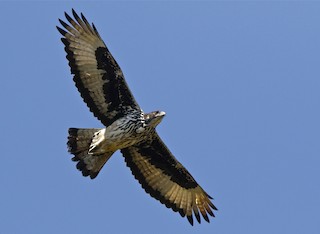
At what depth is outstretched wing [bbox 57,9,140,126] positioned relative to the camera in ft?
50.8

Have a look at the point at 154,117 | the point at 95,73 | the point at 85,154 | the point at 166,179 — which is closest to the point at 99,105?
the point at 95,73

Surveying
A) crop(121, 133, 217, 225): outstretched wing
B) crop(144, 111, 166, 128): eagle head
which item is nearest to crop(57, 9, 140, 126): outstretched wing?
crop(144, 111, 166, 128): eagle head

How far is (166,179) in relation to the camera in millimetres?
16547

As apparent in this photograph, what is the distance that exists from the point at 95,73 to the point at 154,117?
1525mm

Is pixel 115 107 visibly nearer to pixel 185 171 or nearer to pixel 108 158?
pixel 108 158

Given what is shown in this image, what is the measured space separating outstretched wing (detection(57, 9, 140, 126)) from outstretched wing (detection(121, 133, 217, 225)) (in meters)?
1.08

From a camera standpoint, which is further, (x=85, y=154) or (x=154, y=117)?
(x=85, y=154)

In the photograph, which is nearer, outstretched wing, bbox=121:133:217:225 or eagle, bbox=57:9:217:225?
eagle, bbox=57:9:217:225

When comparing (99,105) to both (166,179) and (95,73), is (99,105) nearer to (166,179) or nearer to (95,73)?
(95,73)

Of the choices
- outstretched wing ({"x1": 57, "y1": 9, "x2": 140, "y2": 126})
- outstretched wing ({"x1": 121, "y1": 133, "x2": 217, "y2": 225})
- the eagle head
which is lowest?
outstretched wing ({"x1": 121, "y1": 133, "x2": 217, "y2": 225})

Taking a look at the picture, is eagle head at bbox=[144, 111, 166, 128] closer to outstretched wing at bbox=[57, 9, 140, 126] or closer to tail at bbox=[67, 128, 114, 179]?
outstretched wing at bbox=[57, 9, 140, 126]

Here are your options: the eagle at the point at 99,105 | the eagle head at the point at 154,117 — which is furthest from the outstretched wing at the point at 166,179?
the eagle head at the point at 154,117

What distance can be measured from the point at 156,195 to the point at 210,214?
47.4 inches

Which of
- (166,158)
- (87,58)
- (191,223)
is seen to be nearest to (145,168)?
(166,158)
